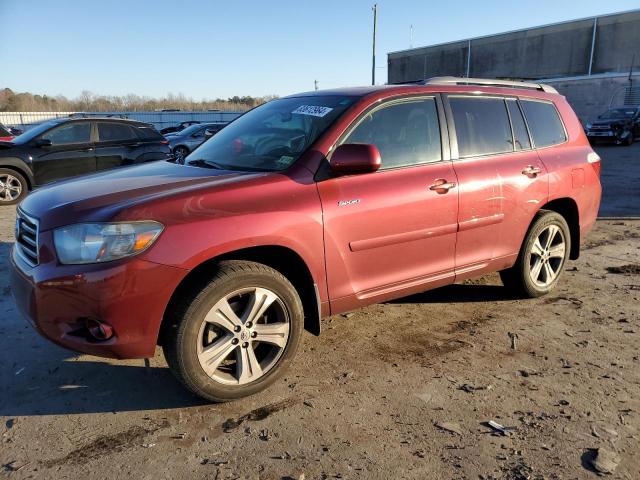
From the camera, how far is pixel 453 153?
376 cm

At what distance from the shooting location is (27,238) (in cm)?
291

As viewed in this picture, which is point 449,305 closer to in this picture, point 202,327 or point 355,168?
point 355,168

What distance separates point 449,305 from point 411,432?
1.98 m

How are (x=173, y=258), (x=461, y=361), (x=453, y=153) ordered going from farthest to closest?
(x=453, y=153) < (x=461, y=361) < (x=173, y=258)

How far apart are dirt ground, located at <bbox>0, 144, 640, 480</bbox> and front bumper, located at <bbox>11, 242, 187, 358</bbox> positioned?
490 mm

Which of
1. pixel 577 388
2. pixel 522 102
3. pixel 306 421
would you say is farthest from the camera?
pixel 522 102

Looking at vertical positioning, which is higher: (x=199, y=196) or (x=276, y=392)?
(x=199, y=196)

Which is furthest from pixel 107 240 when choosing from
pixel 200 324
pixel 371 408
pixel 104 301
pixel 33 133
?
pixel 33 133

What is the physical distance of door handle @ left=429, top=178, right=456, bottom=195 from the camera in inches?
140

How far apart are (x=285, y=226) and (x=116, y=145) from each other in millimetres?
8433

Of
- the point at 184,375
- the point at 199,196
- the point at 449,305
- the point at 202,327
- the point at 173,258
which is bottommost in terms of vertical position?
the point at 449,305

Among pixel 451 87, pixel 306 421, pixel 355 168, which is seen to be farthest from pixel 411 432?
pixel 451 87

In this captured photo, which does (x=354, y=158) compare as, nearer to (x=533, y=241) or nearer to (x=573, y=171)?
(x=533, y=241)

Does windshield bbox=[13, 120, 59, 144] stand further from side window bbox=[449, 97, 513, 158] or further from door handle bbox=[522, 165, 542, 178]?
door handle bbox=[522, 165, 542, 178]
